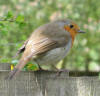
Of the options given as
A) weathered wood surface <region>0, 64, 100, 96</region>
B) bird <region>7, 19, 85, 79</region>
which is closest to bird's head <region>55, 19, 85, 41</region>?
bird <region>7, 19, 85, 79</region>

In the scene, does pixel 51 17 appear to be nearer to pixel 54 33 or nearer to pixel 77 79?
pixel 54 33

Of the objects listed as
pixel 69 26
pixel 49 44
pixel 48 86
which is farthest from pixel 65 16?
pixel 48 86

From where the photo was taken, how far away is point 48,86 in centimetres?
211

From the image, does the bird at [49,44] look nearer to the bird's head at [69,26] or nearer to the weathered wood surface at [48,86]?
the bird's head at [69,26]

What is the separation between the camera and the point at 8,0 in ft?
18.1

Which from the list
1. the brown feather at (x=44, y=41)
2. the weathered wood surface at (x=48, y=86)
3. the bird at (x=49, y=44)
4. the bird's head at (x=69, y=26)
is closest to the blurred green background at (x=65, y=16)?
the bird's head at (x=69, y=26)

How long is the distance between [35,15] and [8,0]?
62 cm

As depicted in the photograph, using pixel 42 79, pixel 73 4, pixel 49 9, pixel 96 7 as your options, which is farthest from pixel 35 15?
pixel 42 79

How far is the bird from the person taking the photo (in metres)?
2.72

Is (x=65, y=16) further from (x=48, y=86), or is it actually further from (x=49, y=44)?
(x=48, y=86)

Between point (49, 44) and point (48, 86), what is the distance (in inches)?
33.9

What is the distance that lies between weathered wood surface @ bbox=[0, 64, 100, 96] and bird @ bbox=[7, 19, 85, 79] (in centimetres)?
33

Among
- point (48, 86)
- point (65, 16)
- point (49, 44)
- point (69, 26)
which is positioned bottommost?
point (48, 86)

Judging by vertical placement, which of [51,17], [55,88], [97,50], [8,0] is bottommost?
[55,88]
